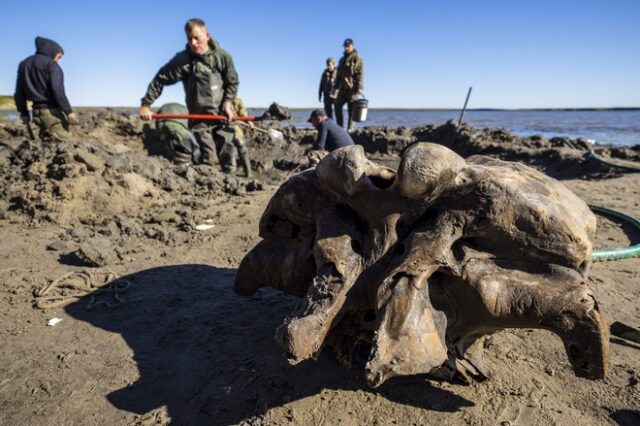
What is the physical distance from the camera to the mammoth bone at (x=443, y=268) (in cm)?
187

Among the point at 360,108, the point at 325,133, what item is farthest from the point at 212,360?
the point at 360,108

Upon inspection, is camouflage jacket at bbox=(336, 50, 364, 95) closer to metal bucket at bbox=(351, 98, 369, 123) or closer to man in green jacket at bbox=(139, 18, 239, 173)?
metal bucket at bbox=(351, 98, 369, 123)

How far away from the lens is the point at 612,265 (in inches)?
152

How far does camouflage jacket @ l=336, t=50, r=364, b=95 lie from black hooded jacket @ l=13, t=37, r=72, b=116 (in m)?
7.77

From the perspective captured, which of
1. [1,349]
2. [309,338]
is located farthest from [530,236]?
[1,349]

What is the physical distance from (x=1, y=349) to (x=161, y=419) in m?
1.42

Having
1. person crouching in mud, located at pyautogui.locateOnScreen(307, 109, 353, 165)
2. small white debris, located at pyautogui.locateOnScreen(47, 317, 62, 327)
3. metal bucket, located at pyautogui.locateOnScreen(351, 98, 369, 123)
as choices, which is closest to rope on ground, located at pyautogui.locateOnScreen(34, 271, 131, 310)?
small white debris, located at pyautogui.locateOnScreen(47, 317, 62, 327)

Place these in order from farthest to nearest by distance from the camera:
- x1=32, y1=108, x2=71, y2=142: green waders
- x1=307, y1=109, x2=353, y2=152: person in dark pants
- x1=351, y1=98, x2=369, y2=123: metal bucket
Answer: x1=351, y1=98, x2=369, y2=123: metal bucket
x1=307, y1=109, x2=353, y2=152: person in dark pants
x1=32, y1=108, x2=71, y2=142: green waders

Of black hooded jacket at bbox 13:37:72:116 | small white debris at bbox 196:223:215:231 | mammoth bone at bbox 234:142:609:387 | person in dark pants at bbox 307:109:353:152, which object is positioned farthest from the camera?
person in dark pants at bbox 307:109:353:152

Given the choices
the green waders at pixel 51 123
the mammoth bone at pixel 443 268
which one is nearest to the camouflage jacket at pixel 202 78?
the green waders at pixel 51 123

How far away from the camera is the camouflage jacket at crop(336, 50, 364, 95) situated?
41.3 feet

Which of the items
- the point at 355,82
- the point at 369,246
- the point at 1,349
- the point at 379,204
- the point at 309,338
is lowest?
the point at 1,349

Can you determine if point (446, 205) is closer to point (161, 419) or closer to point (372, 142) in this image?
point (161, 419)

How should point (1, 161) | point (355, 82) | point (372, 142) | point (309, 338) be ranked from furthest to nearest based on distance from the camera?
point (372, 142), point (355, 82), point (1, 161), point (309, 338)
